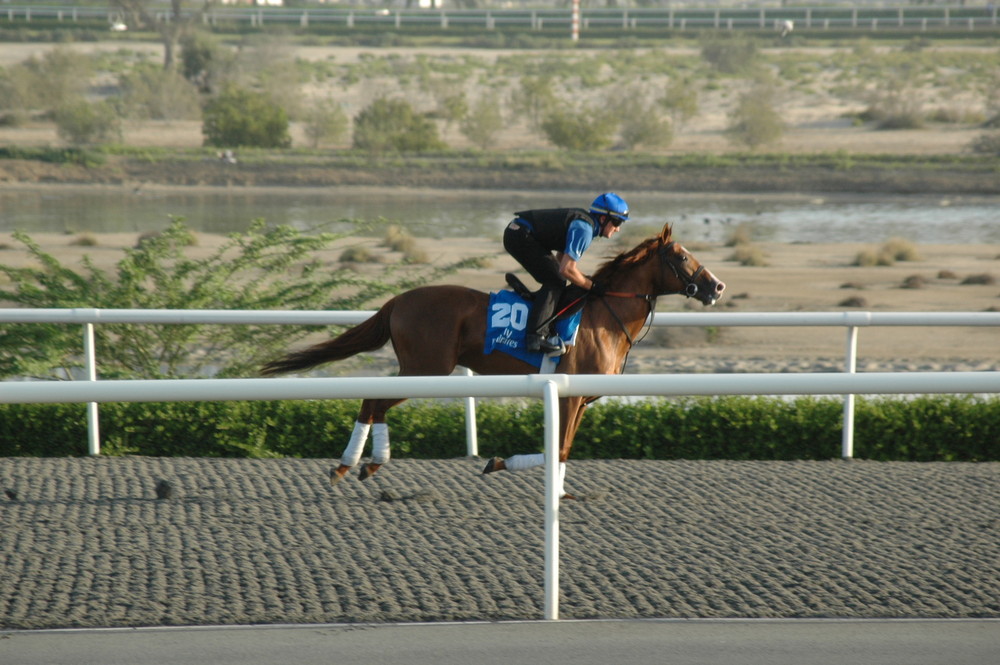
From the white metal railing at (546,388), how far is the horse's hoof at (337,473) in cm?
177

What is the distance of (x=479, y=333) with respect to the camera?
19.2 feet

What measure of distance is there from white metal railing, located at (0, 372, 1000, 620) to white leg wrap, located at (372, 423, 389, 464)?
1.86 m

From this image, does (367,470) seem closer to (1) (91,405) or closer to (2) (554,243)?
(2) (554,243)

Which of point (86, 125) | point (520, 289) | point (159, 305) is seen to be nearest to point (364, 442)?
point (520, 289)

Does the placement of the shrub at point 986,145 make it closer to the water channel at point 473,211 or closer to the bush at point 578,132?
the water channel at point 473,211

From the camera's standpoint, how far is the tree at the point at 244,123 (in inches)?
1540

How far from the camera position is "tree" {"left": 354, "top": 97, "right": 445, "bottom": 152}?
130 feet

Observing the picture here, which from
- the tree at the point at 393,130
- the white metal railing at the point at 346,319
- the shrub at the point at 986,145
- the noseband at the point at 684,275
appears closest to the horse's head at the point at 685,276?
the noseband at the point at 684,275

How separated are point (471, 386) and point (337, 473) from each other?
1979 millimetres

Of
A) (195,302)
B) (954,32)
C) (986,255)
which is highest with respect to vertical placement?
(954,32)

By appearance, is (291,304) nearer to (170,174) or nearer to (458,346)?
(458,346)

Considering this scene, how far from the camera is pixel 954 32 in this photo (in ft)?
194

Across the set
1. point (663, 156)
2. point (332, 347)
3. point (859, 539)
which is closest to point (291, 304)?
point (332, 347)

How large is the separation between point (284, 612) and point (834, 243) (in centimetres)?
2352
